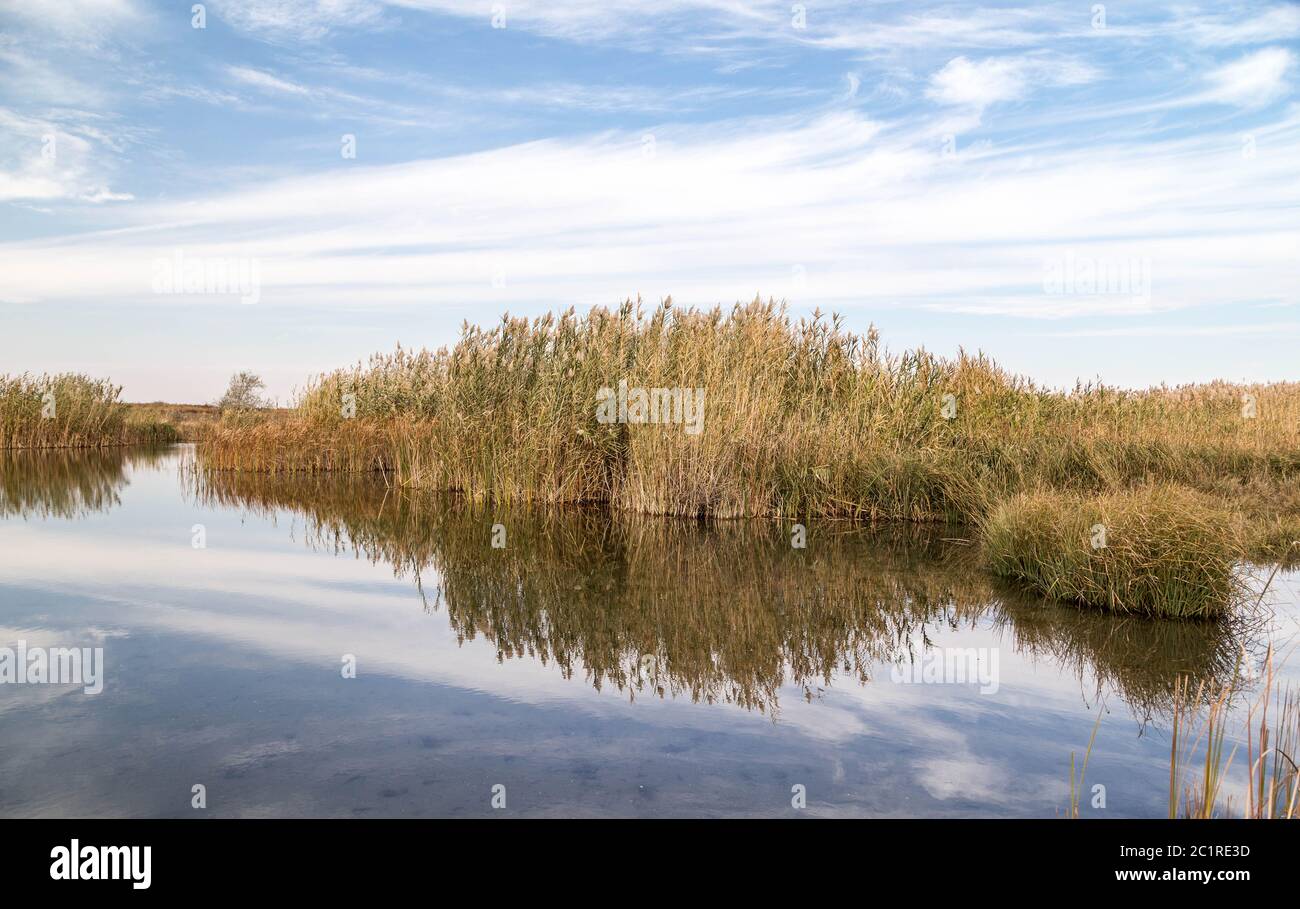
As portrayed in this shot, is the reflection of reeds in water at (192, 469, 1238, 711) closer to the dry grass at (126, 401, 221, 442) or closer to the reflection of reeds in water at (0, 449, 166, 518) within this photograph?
the reflection of reeds in water at (0, 449, 166, 518)

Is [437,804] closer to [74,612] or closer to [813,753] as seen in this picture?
[813,753]

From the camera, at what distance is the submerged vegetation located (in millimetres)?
11664

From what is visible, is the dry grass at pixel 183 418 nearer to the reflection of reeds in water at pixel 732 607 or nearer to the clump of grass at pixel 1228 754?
the reflection of reeds in water at pixel 732 607

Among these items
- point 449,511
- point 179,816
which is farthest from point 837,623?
point 449,511

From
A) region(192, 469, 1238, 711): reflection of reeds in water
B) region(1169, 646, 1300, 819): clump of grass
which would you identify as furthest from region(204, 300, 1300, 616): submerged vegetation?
region(1169, 646, 1300, 819): clump of grass

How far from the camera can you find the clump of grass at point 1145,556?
6.48 m

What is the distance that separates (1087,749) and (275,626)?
541 cm

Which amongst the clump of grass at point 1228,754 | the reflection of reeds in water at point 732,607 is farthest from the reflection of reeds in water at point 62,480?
Answer: the clump of grass at point 1228,754

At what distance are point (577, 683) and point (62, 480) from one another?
1602 centimetres

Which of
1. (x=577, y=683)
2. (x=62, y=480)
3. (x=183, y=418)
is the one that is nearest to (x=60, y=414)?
(x=62, y=480)

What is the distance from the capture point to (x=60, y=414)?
26.2 metres

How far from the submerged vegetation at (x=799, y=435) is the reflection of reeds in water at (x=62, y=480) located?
5031mm

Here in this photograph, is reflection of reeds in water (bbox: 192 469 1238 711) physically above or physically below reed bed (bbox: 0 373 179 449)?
below

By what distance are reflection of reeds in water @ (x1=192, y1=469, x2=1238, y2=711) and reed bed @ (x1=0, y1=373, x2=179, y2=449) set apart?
19.2 meters
